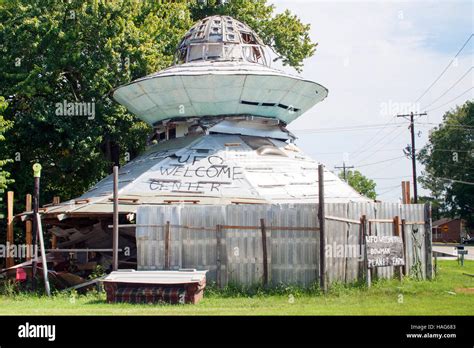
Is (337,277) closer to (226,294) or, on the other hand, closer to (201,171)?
(226,294)

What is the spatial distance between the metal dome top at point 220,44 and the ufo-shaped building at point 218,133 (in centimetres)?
4

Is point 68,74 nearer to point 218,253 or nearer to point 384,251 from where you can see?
point 218,253

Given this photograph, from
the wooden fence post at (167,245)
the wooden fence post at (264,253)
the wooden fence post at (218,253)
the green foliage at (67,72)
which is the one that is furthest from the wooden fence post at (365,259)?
the green foliage at (67,72)

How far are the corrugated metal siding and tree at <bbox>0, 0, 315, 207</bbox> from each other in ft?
37.5

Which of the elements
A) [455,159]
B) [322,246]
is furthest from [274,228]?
[455,159]

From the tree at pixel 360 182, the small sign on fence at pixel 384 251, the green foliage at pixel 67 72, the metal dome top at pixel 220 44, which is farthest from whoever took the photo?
the tree at pixel 360 182

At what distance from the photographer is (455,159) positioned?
6191 centimetres

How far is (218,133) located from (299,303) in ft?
31.4

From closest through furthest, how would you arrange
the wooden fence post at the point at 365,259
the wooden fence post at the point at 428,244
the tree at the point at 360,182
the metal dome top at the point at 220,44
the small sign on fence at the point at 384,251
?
the wooden fence post at the point at 365,259 < the small sign on fence at the point at 384,251 < the wooden fence post at the point at 428,244 < the metal dome top at the point at 220,44 < the tree at the point at 360,182

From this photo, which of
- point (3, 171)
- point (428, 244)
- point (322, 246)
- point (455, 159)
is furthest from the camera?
point (455, 159)

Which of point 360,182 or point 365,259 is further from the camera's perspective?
point 360,182

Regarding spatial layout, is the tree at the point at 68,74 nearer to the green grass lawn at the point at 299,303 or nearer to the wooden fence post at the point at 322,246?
the green grass lawn at the point at 299,303

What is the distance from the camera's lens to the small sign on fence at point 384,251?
16.0m
